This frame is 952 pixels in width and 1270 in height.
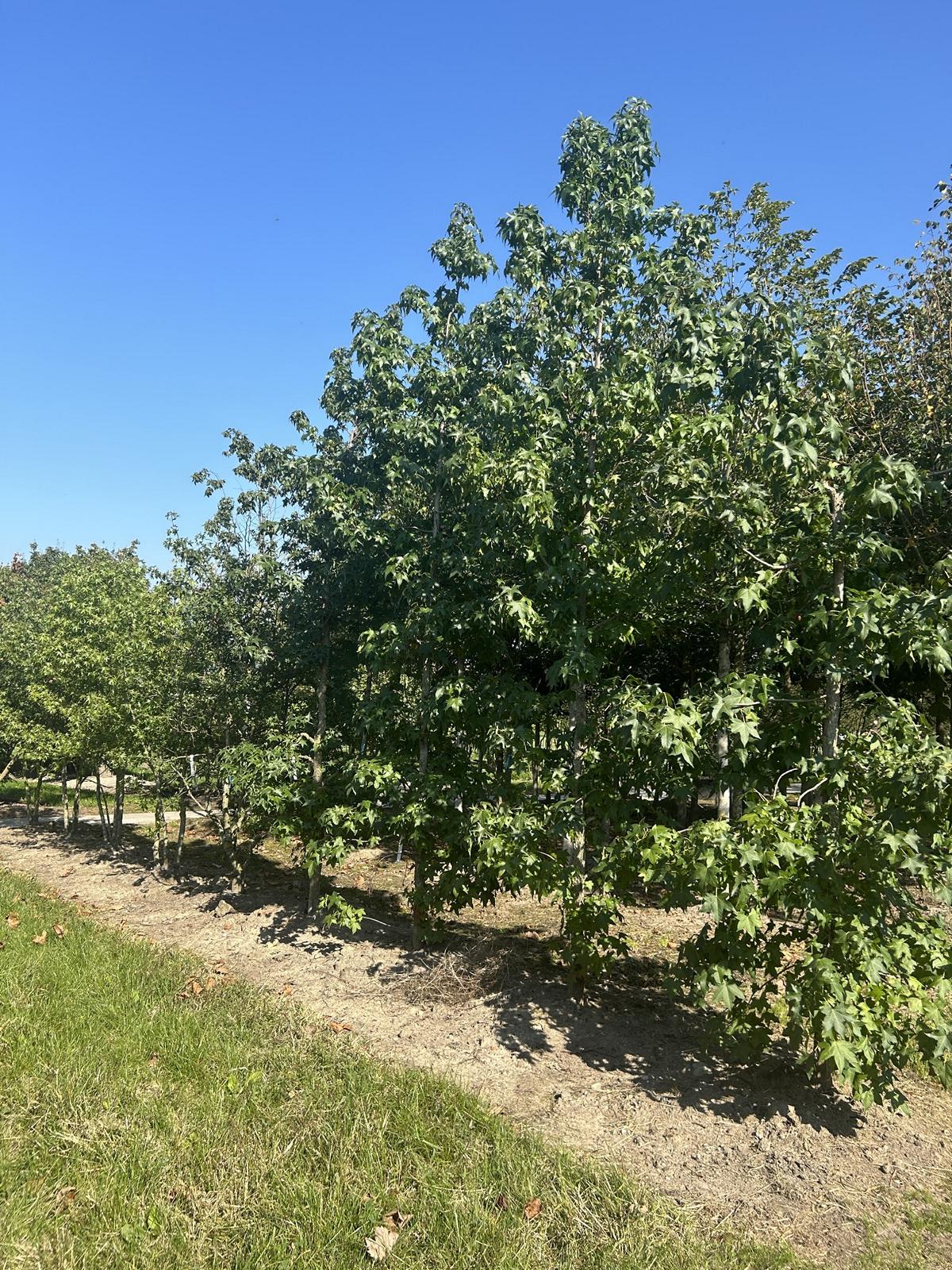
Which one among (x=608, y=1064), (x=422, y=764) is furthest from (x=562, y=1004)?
(x=422, y=764)

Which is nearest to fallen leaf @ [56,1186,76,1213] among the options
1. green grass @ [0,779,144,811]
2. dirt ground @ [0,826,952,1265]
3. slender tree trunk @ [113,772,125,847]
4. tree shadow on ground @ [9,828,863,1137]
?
dirt ground @ [0,826,952,1265]

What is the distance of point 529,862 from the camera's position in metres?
6.09

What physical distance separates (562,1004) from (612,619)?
3.48 meters

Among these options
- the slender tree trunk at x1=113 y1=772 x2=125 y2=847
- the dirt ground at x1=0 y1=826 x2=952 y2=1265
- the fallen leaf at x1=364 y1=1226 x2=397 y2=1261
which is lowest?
the dirt ground at x1=0 y1=826 x2=952 y2=1265

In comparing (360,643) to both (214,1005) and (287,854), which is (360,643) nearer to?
(214,1005)

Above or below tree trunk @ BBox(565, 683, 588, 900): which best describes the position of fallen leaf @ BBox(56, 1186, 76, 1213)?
below

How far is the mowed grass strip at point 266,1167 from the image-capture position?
3471 millimetres

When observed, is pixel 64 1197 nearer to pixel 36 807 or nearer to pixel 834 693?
pixel 834 693

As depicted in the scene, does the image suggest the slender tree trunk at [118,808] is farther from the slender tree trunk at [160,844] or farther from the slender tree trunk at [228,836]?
the slender tree trunk at [228,836]

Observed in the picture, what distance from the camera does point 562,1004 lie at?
6695 mm

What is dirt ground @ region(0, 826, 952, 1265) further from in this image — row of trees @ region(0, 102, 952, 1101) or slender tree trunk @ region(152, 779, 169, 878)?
slender tree trunk @ region(152, 779, 169, 878)

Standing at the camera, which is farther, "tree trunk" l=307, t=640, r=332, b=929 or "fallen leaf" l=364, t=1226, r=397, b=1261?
"tree trunk" l=307, t=640, r=332, b=929

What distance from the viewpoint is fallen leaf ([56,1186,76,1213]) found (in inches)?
145

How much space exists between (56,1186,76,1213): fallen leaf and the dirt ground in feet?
7.83
